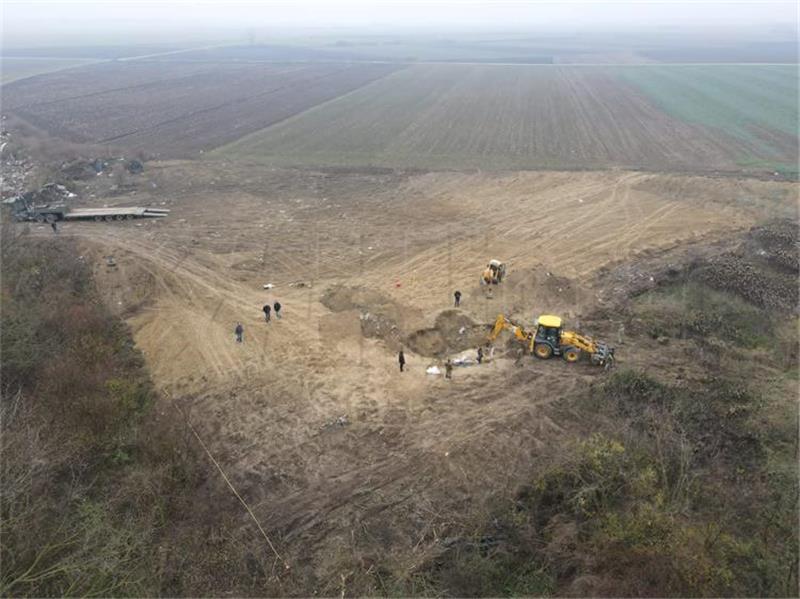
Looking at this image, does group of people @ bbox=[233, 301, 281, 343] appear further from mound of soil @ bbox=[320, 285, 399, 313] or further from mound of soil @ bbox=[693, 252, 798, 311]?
mound of soil @ bbox=[693, 252, 798, 311]

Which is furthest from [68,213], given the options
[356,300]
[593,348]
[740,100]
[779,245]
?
[740,100]

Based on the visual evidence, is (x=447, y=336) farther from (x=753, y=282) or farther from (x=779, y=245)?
(x=779, y=245)

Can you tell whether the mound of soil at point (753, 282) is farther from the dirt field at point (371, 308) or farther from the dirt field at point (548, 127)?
the dirt field at point (548, 127)

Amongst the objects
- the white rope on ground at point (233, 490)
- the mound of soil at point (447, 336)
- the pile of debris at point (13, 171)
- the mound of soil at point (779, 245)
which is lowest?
the white rope on ground at point (233, 490)

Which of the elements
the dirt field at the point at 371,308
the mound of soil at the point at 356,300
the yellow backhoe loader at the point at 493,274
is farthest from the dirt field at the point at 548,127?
the mound of soil at the point at 356,300

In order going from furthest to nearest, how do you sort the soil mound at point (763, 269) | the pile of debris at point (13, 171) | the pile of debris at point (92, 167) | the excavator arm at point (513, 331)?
the pile of debris at point (92, 167) < the pile of debris at point (13, 171) < the soil mound at point (763, 269) < the excavator arm at point (513, 331)

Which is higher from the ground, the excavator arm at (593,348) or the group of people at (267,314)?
the excavator arm at (593,348)

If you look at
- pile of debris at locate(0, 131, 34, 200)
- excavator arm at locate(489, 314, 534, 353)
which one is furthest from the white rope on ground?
pile of debris at locate(0, 131, 34, 200)

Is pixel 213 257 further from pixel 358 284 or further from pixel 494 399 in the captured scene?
pixel 494 399
